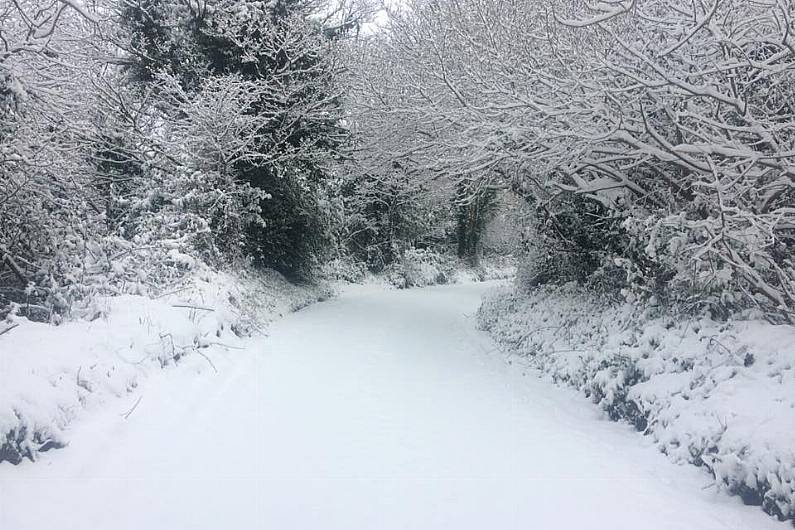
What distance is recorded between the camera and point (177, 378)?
21.0 ft

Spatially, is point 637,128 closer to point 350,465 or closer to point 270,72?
point 350,465

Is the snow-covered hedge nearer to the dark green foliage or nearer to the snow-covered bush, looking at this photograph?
the snow-covered bush

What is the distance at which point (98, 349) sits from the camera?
5.81m

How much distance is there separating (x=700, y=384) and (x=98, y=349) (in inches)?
244

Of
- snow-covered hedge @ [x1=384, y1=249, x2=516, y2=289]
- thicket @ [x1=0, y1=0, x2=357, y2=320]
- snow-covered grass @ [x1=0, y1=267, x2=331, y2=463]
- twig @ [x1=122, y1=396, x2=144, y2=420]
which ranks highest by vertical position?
thicket @ [x1=0, y1=0, x2=357, y2=320]

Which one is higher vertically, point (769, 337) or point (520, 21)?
point (520, 21)

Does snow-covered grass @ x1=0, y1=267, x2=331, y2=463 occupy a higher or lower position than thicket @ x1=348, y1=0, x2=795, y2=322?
lower

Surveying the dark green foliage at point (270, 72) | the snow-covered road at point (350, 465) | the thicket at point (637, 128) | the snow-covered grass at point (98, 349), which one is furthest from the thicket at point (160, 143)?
the thicket at point (637, 128)

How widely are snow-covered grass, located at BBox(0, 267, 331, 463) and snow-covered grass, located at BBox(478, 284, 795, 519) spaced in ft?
17.0

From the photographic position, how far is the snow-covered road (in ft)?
12.1

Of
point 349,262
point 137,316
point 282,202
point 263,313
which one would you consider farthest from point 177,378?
point 349,262

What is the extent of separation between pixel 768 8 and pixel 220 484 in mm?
6605

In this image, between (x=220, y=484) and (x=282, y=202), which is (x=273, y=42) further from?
(x=220, y=484)

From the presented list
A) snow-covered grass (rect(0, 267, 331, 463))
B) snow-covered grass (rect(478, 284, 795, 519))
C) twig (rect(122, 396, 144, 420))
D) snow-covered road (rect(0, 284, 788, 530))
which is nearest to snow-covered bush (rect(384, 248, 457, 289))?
snow-covered grass (rect(0, 267, 331, 463))
